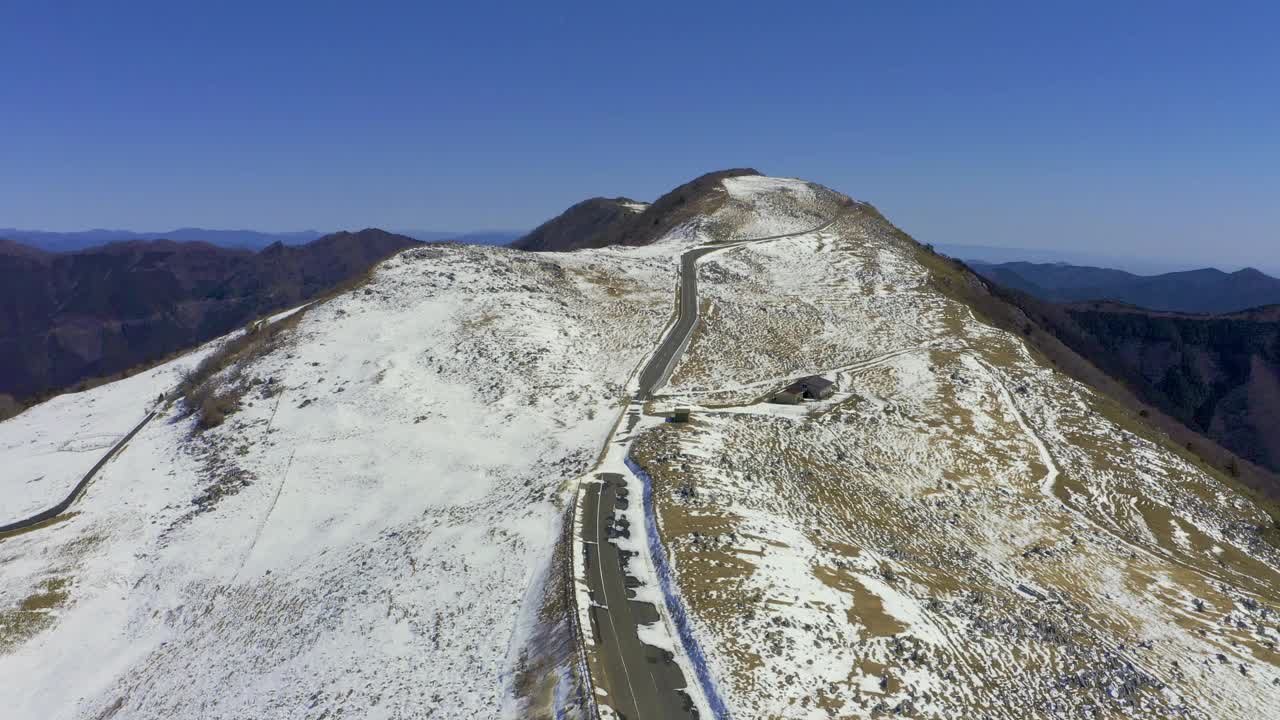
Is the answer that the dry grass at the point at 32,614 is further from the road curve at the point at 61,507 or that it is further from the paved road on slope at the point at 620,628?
the paved road on slope at the point at 620,628

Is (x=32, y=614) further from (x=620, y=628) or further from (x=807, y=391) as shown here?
(x=807, y=391)

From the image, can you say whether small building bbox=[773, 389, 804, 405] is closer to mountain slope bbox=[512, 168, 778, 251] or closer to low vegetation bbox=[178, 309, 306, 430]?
low vegetation bbox=[178, 309, 306, 430]

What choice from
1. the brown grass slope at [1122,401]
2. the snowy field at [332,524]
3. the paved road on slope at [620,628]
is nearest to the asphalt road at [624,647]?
the paved road on slope at [620,628]

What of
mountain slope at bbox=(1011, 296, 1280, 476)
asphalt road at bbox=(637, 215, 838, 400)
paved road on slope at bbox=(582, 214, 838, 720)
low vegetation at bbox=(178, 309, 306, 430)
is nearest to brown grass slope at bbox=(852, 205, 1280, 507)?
asphalt road at bbox=(637, 215, 838, 400)

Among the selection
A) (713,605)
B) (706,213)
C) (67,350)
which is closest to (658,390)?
(713,605)

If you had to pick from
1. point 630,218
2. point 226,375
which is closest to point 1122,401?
point 226,375
